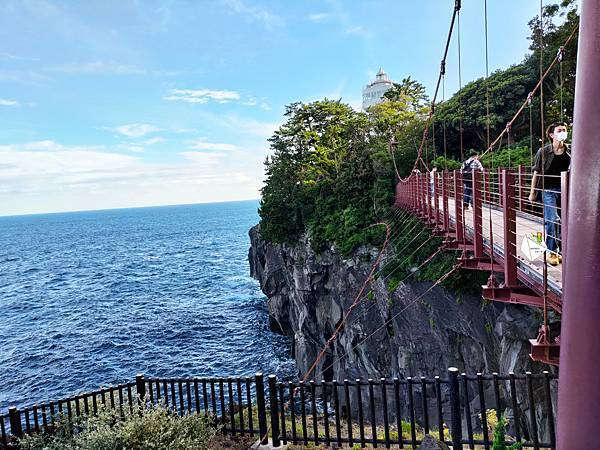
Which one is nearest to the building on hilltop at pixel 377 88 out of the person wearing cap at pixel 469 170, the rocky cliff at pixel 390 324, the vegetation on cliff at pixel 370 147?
the vegetation on cliff at pixel 370 147

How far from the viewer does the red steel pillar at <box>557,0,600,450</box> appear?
4.79 ft

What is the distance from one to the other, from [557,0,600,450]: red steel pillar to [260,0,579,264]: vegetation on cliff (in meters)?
16.5

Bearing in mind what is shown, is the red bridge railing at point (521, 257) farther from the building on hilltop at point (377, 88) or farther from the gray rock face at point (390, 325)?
the building on hilltop at point (377, 88)

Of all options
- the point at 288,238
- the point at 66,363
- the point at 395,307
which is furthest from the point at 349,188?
the point at 66,363

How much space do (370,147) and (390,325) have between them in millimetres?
15075

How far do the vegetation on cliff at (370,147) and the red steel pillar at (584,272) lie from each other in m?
16.5

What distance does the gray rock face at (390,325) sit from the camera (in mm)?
10047

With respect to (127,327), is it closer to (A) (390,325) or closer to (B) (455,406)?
(A) (390,325)

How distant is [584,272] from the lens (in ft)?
4.94

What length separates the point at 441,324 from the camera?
12773 mm

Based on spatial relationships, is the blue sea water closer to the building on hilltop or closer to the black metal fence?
the black metal fence

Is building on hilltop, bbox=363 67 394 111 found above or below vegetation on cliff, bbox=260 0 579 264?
above

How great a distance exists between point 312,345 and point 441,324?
471 inches

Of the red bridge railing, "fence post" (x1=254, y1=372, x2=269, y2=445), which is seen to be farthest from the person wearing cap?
"fence post" (x1=254, y1=372, x2=269, y2=445)
